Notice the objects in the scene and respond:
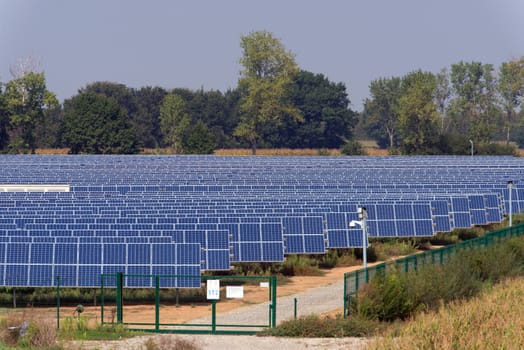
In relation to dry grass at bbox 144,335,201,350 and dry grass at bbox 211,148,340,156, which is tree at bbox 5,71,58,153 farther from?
dry grass at bbox 144,335,201,350

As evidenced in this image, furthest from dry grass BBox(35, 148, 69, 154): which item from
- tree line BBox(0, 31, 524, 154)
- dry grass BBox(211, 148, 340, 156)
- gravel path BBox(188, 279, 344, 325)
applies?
gravel path BBox(188, 279, 344, 325)

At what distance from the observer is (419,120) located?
130375 mm

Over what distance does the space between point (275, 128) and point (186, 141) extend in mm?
32011

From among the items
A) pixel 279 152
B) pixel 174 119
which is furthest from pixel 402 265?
pixel 174 119

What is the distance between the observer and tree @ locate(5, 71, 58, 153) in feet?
407

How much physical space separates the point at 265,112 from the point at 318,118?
87.8 feet

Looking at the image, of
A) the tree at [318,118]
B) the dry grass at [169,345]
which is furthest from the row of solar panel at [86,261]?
the tree at [318,118]

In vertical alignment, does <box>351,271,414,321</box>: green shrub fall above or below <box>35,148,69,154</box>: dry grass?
below

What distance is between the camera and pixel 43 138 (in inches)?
5950

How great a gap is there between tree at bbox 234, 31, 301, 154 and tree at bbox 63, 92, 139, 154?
67.8ft

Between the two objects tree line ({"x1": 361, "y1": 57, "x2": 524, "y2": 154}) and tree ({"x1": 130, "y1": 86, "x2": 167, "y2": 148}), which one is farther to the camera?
tree ({"x1": 130, "y1": 86, "x2": 167, "y2": 148})

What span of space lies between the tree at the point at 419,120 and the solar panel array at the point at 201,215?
53589 mm

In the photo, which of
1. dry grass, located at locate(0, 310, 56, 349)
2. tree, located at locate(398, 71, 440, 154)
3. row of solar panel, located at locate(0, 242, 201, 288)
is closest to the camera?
dry grass, located at locate(0, 310, 56, 349)

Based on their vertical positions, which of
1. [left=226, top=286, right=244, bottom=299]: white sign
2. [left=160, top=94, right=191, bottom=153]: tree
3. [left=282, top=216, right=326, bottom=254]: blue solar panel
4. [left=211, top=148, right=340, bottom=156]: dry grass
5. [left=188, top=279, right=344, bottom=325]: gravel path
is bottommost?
[left=188, top=279, right=344, bottom=325]: gravel path
